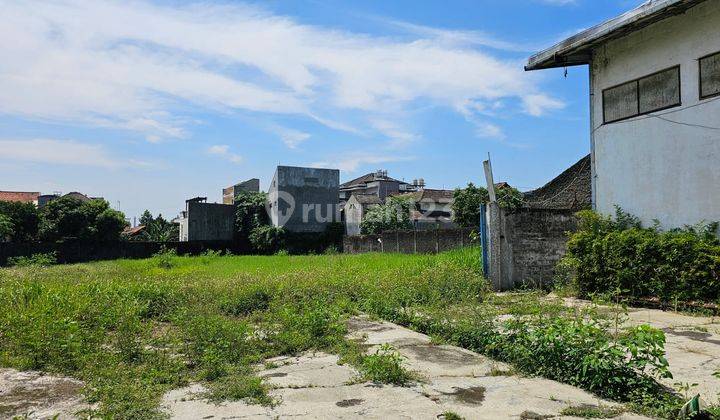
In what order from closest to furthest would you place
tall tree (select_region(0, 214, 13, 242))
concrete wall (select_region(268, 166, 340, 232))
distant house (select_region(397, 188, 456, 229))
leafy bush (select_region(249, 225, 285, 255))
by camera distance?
tall tree (select_region(0, 214, 13, 242)) < leafy bush (select_region(249, 225, 285, 255)) < concrete wall (select_region(268, 166, 340, 232)) < distant house (select_region(397, 188, 456, 229))

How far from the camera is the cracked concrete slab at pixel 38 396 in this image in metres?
3.86

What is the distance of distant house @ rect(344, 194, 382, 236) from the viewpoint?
40344 mm

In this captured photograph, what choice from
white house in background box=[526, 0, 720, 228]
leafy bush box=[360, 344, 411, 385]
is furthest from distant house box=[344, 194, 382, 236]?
leafy bush box=[360, 344, 411, 385]

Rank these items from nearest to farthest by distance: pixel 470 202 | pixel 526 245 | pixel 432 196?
pixel 526 245 → pixel 470 202 → pixel 432 196

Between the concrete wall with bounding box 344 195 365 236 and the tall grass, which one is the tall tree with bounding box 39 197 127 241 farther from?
the tall grass

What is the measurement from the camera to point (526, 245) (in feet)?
36.1

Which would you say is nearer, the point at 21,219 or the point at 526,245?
the point at 526,245

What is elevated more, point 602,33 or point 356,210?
point 602,33

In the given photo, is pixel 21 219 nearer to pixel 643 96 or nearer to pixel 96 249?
pixel 96 249

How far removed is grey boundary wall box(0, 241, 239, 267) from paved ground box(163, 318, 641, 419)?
27826 millimetres

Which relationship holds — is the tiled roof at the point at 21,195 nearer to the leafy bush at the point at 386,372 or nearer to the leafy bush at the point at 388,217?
the leafy bush at the point at 388,217

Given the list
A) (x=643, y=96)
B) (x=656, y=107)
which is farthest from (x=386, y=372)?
(x=643, y=96)

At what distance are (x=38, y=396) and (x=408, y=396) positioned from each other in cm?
293

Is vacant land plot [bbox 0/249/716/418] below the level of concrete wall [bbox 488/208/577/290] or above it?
below
